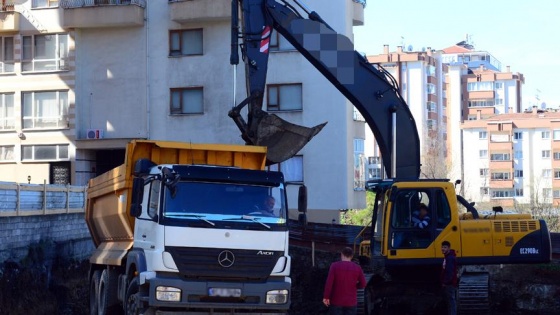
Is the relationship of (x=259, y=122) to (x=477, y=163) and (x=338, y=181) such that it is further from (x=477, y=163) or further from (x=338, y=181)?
(x=477, y=163)

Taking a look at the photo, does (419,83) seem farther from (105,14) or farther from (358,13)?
(105,14)

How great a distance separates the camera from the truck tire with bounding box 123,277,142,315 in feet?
49.4

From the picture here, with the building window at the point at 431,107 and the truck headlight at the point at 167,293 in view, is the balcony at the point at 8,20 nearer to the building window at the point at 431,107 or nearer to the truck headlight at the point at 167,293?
the truck headlight at the point at 167,293

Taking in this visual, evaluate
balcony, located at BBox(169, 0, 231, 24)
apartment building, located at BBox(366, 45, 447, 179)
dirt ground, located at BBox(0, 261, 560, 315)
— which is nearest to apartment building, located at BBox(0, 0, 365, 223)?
balcony, located at BBox(169, 0, 231, 24)

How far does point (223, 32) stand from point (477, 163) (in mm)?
79360

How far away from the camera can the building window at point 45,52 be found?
1660 inches

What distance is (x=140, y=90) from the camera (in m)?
41.1

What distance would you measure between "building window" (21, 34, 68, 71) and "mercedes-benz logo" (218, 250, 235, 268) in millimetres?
29085

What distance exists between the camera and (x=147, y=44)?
41219mm

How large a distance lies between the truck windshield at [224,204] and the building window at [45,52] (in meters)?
28.6

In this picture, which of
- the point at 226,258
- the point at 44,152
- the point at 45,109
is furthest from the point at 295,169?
the point at 226,258

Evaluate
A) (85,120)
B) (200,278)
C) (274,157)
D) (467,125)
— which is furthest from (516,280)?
(467,125)

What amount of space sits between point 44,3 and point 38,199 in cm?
1720

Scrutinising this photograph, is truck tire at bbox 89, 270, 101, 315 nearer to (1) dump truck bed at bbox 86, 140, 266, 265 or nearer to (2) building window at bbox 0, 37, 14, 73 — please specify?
(1) dump truck bed at bbox 86, 140, 266, 265
